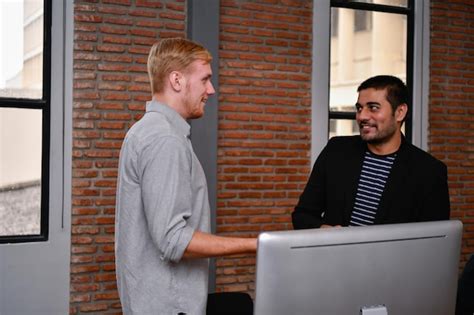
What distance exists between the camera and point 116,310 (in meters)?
4.31

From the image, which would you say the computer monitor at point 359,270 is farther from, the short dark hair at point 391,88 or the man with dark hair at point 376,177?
the short dark hair at point 391,88

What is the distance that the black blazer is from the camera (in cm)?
236

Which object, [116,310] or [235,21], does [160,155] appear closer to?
[116,310]

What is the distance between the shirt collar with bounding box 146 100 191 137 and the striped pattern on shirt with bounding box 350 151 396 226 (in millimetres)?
1021

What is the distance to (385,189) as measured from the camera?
237 cm

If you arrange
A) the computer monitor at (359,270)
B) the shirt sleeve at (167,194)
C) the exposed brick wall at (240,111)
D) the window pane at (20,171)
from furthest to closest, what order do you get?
the exposed brick wall at (240,111) → the window pane at (20,171) → the shirt sleeve at (167,194) → the computer monitor at (359,270)

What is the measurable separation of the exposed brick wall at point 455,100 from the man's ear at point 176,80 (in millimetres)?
4323

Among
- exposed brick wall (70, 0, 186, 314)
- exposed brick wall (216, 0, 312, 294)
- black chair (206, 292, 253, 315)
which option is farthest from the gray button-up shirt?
exposed brick wall (216, 0, 312, 294)

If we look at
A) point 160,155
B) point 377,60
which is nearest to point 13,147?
point 160,155

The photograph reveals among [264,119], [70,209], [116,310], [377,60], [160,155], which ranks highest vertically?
[377,60]

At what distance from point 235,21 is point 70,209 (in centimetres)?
201

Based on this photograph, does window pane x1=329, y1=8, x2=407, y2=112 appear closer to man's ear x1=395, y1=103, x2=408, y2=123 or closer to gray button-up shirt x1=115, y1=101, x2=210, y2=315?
man's ear x1=395, y1=103, x2=408, y2=123

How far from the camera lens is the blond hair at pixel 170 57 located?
66.0 inches

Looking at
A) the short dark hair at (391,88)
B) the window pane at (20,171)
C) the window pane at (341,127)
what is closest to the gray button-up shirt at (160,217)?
the short dark hair at (391,88)
